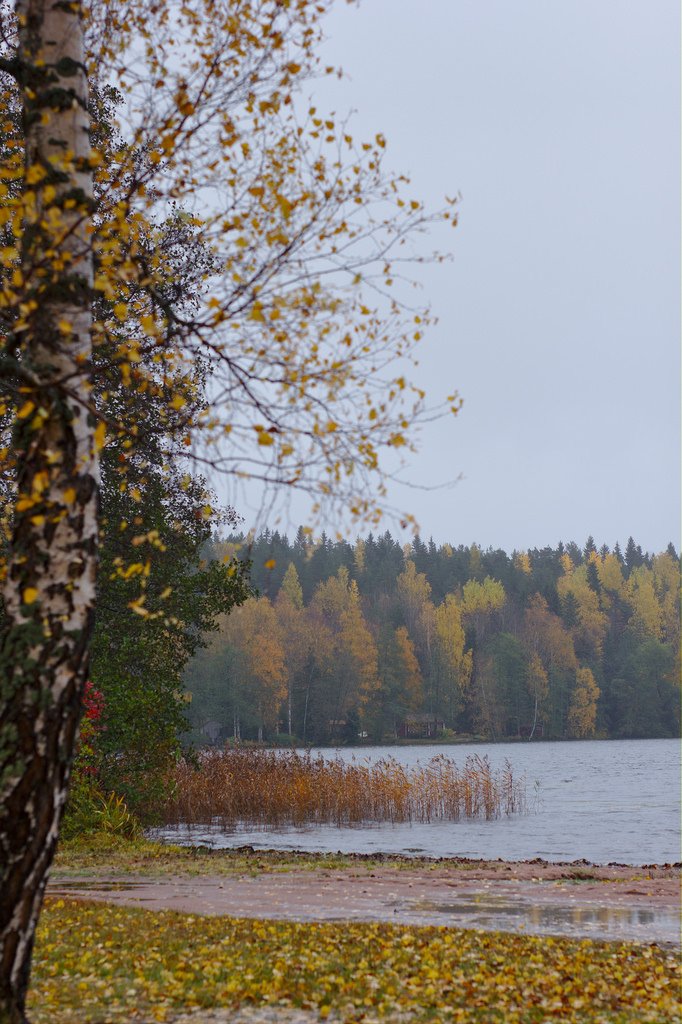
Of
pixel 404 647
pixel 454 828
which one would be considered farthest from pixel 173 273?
pixel 404 647

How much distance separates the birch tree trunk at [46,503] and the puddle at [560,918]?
260 inches

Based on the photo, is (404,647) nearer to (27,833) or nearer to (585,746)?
(585,746)

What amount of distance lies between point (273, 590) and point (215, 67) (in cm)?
11200

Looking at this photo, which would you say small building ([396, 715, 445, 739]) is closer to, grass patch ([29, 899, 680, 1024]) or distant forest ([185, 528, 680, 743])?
distant forest ([185, 528, 680, 743])

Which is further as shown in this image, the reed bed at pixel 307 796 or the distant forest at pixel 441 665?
the distant forest at pixel 441 665

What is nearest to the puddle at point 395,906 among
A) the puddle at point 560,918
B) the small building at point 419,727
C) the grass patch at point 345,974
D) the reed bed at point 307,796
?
the puddle at point 560,918

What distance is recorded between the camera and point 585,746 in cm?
7019

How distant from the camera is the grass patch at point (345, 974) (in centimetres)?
610

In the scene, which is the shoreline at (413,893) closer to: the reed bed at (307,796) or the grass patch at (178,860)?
the grass patch at (178,860)

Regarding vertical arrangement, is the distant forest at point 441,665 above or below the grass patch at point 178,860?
above

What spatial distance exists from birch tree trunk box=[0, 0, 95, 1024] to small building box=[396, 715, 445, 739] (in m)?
77.9

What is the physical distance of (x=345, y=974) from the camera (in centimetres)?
699

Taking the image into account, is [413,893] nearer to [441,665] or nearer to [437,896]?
[437,896]

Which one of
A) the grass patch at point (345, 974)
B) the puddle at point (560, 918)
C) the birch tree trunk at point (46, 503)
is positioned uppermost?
the birch tree trunk at point (46, 503)
